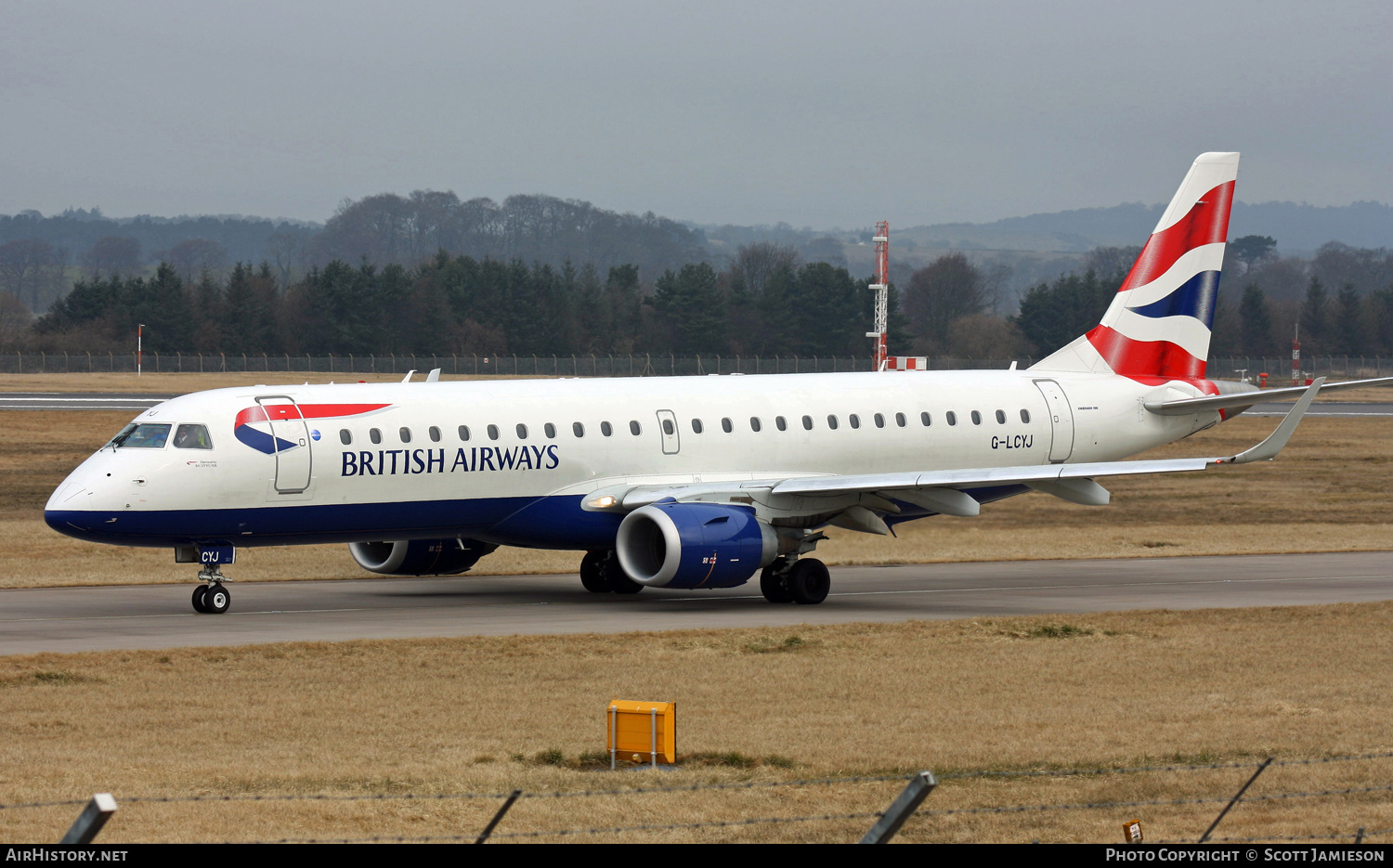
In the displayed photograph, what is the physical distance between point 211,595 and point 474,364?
93482 mm

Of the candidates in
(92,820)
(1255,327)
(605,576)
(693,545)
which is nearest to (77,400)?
(605,576)

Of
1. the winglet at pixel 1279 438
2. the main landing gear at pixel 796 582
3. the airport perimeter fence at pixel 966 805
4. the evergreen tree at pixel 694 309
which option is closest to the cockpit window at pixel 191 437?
the main landing gear at pixel 796 582

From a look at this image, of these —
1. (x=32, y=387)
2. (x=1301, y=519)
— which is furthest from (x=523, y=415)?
Result: (x=32, y=387)

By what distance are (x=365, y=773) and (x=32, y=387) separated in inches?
3450

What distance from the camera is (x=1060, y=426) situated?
34250 millimetres

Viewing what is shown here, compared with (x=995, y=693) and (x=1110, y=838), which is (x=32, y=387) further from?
(x=1110, y=838)

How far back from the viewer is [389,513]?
91.1ft

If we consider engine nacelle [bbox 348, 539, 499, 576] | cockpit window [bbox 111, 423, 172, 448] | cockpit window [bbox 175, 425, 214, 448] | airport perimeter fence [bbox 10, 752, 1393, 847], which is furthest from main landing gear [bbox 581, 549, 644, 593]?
airport perimeter fence [bbox 10, 752, 1393, 847]

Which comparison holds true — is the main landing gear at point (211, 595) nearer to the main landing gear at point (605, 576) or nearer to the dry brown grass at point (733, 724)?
the dry brown grass at point (733, 724)

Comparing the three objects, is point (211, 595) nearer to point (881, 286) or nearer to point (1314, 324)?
point (881, 286)

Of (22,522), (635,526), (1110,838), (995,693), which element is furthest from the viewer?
(22,522)

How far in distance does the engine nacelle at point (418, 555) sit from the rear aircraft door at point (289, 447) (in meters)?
4.06

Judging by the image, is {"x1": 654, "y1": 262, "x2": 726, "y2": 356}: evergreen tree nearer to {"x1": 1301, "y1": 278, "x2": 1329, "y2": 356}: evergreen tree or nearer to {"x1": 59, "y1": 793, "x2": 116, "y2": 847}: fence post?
{"x1": 1301, "y1": 278, "x2": 1329, "y2": 356}: evergreen tree

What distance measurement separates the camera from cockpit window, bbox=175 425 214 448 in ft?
86.4
